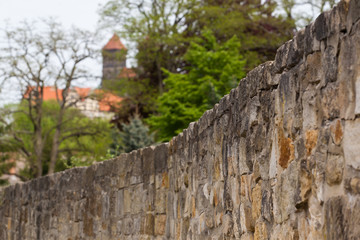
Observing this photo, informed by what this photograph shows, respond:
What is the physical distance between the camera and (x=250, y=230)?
10.4 ft

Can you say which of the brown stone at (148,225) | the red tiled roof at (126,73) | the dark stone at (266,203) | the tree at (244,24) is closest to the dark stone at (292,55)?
the dark stone at (266,203)

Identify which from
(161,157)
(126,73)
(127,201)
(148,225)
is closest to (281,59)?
(161,157)

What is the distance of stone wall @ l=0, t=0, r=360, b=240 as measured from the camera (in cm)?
206

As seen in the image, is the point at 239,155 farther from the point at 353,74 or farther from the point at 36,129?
the point at 36,129

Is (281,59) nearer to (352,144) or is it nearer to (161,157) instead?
(352,144)

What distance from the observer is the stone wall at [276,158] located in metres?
2.06

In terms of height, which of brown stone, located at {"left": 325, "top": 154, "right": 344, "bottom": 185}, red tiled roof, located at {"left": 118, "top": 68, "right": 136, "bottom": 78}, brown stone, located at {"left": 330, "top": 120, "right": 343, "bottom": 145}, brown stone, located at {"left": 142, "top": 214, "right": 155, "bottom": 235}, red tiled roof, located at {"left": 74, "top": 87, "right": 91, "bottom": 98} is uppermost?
red tiled roof, located at {"left": 118, "top": 68, "right": 136, "bottom": 78}

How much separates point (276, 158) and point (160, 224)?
302cm

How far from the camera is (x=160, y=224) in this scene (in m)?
5.64

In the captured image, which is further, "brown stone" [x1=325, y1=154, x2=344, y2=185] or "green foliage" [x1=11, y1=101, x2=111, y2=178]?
"green foliage" [x1=11, y1=101, x2=111, y2=178]

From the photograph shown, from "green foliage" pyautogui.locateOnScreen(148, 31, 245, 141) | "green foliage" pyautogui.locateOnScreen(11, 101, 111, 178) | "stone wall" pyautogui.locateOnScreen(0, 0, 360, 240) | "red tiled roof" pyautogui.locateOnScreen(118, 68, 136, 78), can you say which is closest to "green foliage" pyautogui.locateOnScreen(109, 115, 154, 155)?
"green foliage" pyautogui.locateOnScreen(148, 31, 245, 141)

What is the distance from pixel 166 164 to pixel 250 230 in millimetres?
2494

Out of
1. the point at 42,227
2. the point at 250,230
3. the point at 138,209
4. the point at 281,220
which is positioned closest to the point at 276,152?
the point at 281,220

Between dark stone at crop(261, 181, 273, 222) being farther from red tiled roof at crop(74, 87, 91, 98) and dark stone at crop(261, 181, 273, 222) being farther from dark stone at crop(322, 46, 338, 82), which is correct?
red tiled roof at crop(74, 87, 91, 98)
